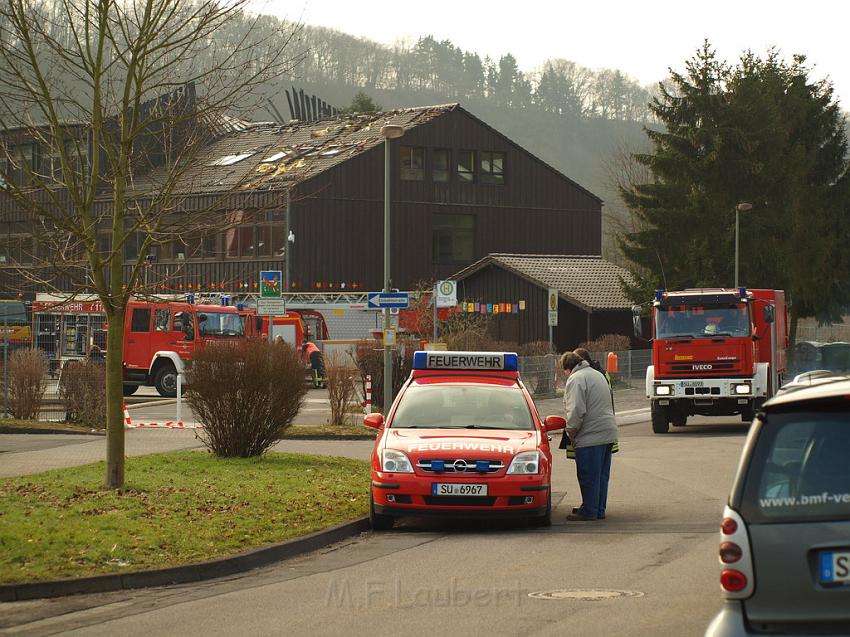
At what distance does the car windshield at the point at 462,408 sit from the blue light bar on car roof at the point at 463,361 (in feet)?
1.68

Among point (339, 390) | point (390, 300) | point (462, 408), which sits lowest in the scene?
point (339, 390)

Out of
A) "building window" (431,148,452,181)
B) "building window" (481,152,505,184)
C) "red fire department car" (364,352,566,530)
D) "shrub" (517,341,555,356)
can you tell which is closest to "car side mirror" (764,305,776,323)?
"red fire department car" (364,352,566,530)

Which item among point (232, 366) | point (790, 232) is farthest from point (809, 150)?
point (232, 366)

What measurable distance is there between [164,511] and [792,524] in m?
8.72

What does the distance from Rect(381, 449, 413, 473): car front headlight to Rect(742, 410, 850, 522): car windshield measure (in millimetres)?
7660

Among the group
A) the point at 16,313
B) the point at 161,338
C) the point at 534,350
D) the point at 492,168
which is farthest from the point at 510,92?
the point at 161,338

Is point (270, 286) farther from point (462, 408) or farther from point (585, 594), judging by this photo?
point (585, 594)

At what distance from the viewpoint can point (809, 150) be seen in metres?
61.7

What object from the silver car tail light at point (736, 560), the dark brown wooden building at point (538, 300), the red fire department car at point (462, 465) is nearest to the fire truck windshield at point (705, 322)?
the red fire department car at point (462, 465)

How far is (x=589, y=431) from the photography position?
13906 millimetres

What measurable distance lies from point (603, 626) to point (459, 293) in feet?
169

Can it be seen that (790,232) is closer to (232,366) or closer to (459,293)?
(459,293)

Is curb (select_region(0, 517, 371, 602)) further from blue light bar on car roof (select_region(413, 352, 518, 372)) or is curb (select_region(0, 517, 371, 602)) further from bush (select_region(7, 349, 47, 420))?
bush (select_region(7, 349, 47, 420))

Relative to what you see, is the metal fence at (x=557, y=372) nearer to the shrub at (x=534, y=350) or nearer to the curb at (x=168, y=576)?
the shrub at (x=534, y=350)
